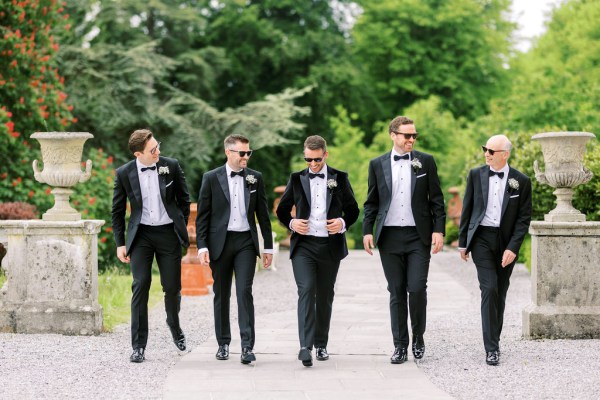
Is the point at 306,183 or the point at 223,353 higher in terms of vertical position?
the point at 306,183

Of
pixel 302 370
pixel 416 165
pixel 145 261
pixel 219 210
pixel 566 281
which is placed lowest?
pixel 302 370

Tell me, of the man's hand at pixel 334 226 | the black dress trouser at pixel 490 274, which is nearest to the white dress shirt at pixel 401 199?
the man's hand at pixel 334 226

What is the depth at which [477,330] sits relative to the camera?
9.45 m

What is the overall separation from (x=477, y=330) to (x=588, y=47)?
18.7m

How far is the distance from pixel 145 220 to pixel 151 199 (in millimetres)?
173

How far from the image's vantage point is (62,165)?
923 centimetres

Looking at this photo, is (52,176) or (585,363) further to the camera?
(52,176)

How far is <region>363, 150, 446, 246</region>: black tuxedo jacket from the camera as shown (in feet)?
24.4

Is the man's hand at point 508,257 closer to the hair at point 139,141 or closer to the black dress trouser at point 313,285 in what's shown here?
the black dress trouser at point 313,285

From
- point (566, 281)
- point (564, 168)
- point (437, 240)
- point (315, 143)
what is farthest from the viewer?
point (564, 168)

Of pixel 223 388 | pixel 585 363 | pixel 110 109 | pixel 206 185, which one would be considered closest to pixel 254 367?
pixel 223 388

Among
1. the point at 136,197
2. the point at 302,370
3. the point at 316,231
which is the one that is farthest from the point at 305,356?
the point at 136,197

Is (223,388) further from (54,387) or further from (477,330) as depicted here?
(477,330)

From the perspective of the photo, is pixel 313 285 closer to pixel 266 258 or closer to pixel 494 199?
pixel 266 258
